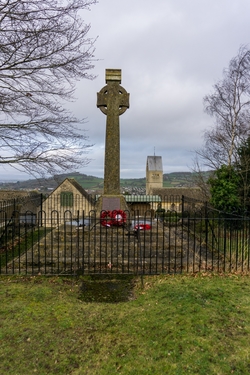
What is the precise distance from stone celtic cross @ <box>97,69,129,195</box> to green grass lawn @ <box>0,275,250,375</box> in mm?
3886

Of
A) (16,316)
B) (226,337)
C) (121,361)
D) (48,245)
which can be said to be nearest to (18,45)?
(48,245)

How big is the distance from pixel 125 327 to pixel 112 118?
6367 millimetres

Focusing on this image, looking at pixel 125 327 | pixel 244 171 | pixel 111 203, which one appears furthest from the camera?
pixel 244 171

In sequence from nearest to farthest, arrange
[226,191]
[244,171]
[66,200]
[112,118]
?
1. [112,118]
2. [226,191]
3. [244,171]
4. [66,200]

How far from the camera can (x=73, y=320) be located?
3.51m

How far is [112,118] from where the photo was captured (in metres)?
8.20

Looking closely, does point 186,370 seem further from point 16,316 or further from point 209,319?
point 16,316

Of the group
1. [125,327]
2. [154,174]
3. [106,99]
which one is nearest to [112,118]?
[106,99]

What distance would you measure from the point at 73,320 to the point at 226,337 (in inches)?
78.7

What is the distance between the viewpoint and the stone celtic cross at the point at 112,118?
820 cm

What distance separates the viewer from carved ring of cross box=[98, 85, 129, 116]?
27.0 ft

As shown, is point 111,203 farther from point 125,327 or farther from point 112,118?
point 125,327

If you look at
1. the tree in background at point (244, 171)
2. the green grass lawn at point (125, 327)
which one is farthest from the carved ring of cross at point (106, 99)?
the tree in background at point (244, 171)

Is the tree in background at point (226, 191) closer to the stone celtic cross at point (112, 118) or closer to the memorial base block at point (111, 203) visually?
the memorial base block at point (111, 203)
